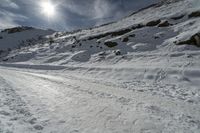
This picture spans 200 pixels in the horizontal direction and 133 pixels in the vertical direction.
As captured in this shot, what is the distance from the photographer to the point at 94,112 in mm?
7926

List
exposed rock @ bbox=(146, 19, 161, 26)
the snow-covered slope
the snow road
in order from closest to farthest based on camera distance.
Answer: the snow road, exposed rock @ bbox=(146, 19, 161, 26), the snow-covered slope

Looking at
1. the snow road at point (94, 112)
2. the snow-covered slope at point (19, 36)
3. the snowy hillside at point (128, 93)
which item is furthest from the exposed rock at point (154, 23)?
the snow-covered slope at point (19, 36)

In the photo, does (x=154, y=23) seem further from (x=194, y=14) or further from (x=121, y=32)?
(x=194, y=14)

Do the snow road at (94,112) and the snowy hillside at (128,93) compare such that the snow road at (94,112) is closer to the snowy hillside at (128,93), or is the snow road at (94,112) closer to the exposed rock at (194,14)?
the snowy hillside at (128,93)

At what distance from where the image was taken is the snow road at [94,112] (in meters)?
6.50

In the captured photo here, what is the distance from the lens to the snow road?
6.50 m

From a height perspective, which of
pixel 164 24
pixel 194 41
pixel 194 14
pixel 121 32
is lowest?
pixel 194 41

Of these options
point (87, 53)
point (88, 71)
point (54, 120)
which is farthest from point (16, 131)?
point (87, 53)

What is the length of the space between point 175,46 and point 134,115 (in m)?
13.1

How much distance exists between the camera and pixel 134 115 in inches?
296

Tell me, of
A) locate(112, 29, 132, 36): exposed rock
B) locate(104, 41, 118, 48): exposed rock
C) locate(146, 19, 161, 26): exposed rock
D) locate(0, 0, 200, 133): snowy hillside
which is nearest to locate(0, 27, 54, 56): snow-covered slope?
locate(112, 29, 132, 36): exposed rock

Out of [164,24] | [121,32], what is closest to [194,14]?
[164,24]

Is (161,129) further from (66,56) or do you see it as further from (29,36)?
(29,36)

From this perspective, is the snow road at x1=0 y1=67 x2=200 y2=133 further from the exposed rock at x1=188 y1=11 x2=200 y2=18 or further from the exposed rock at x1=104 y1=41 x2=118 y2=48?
the exposed rock at x1=188 y1=11 x2=200 y2=18
